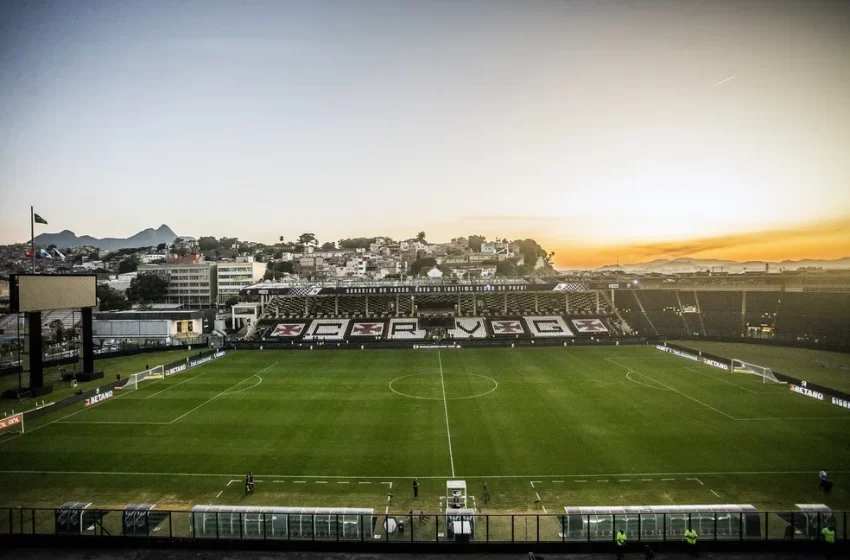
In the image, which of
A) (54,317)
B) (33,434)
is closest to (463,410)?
(33,434)

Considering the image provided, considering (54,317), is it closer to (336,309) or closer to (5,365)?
(5,365)

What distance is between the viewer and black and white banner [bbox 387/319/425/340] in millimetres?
58656

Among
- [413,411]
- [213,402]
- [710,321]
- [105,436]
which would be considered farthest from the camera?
[710,321]

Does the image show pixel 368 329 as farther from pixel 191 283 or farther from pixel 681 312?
pixel 191 283

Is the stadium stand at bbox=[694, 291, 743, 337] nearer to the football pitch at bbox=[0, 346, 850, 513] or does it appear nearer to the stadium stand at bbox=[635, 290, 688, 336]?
the stadium stand at bbox=[635, 290, 688, 336]

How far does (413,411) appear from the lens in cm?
2855

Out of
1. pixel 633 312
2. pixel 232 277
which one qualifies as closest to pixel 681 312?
pixel 633 312

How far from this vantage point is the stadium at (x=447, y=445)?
13.7 metres

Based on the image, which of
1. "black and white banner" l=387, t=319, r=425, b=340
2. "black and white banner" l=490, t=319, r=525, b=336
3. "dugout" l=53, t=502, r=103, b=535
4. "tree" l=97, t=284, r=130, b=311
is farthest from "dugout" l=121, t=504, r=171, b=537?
"tree" l=97, t=284, r=130, b=311

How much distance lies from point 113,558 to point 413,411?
17.3m

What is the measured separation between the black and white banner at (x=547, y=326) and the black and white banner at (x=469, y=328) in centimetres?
589

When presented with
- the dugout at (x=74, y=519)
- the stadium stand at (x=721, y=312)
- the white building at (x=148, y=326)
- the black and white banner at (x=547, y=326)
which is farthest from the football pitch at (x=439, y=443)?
the stadium stand at (x=721, y=312)

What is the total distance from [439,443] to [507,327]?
39201mm

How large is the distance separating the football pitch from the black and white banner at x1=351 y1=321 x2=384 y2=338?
21.5m
